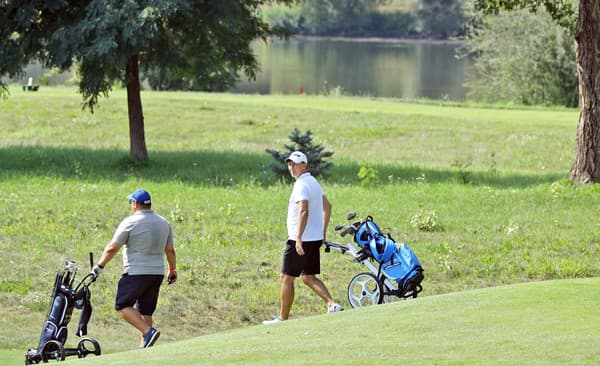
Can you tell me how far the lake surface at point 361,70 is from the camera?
7131 cm

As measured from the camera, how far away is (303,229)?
12.2 meters

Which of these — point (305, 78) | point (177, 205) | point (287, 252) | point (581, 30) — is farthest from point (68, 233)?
point (305, 78)

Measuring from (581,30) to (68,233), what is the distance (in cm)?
1200

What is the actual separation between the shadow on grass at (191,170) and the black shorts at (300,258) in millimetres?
11191

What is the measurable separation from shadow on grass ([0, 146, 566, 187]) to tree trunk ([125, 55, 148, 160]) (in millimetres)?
406

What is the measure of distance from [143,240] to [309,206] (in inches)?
83.5

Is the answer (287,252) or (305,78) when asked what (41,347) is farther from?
(305,78)

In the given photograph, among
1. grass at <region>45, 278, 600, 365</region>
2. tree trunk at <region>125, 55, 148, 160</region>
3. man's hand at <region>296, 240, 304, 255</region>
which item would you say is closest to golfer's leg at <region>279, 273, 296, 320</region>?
man's hand at <region>296, 240, 304, 255</region>

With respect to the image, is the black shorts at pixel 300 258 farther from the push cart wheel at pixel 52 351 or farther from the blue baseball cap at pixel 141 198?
the push cart wheel at pixel 52 351

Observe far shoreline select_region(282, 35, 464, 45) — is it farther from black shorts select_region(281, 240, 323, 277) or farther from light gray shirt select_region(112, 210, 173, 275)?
light gray shirt select_region(112, 210, 173, 275)

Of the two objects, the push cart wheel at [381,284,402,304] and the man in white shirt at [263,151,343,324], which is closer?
the man in white shirt at [263,151,343,324]

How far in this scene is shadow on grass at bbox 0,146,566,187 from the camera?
967 inches

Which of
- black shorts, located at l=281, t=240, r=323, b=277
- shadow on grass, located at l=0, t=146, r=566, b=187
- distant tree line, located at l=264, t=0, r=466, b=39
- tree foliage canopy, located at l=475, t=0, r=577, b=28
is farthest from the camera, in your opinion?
distant tree line, located at l=264, t=0, r=466, b=39

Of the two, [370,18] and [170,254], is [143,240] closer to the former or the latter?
[170,254]
